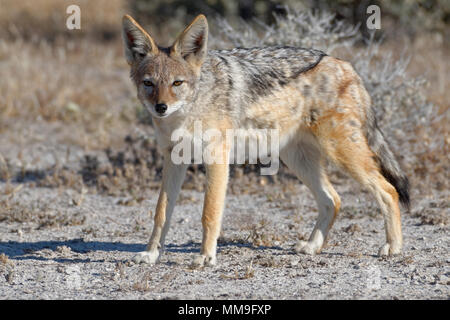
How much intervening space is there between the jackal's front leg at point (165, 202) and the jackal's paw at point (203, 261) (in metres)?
0.39

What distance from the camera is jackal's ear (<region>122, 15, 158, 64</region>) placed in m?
5.05

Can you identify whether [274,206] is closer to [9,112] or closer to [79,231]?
[79,231]

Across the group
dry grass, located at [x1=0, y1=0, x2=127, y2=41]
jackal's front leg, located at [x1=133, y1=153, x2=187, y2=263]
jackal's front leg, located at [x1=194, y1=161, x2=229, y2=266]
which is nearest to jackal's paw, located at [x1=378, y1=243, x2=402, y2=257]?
jackal's front leg, located at [x1=194, y1=161, x2=229, y2=266]

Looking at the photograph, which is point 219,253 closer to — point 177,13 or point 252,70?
point 252,70

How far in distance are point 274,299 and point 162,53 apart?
7.13 ft

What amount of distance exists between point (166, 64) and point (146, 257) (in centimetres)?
158

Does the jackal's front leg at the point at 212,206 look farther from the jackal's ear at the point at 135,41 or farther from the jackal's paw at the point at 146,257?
the jackal's ear at the point at 135,41

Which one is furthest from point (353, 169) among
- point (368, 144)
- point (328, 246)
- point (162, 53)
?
point (162, 53)

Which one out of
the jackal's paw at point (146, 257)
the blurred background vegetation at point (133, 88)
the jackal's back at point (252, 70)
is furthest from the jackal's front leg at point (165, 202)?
the blurred background vegetation at point (133, 88)

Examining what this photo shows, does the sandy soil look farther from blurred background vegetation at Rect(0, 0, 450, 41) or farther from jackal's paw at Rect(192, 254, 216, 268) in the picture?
blurred background vegetation at Rect(0, 0, 450, 41)

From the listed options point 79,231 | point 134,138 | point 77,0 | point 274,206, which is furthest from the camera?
point 77,0

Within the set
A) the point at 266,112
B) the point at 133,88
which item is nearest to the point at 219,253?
the point at 266,112

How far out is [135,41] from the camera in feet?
16.8

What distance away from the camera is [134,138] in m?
8.80
